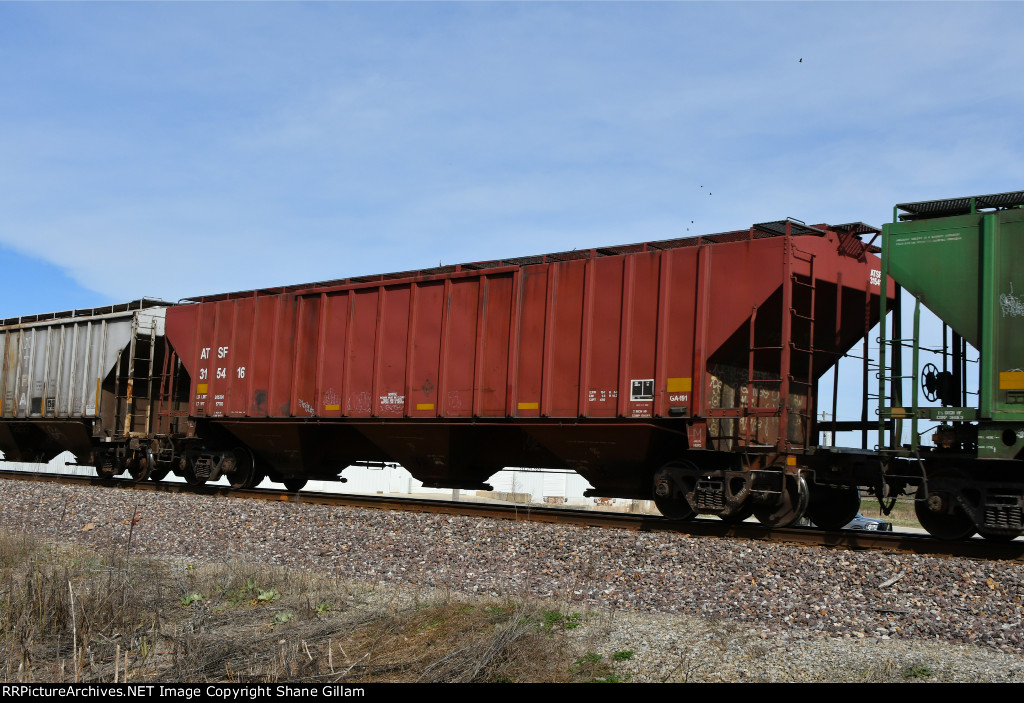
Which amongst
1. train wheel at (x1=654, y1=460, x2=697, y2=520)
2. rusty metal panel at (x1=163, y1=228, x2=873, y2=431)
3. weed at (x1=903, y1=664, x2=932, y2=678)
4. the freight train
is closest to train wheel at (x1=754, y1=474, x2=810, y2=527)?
the freight train

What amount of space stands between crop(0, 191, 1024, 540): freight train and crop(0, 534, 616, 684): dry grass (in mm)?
4940

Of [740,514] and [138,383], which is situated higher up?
[138,383]

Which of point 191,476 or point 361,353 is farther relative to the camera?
point 191,476

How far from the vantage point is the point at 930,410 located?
10.3 m

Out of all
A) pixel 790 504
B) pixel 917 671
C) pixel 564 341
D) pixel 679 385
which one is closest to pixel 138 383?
pixel 564 341

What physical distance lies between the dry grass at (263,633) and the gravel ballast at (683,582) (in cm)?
60

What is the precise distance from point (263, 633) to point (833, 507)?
8.16 m

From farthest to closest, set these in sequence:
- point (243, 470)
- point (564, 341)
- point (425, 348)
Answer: point (243, 470) → point (425, 348) → point (564, 341)

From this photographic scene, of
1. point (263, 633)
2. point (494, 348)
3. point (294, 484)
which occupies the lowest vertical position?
point (263, 633)

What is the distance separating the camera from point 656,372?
41.1ft

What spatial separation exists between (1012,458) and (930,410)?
1031 millimetres

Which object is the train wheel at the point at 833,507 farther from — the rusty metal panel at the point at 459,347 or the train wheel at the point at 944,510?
the rusty metal panel at the point at 459,347

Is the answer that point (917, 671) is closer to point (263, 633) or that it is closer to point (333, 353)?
point (263, 633)
